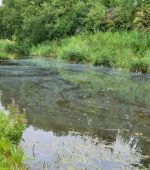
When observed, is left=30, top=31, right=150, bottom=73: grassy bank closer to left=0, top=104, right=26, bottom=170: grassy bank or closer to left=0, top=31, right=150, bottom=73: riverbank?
left=0, top=31, right=150, bottom=73: riverbank

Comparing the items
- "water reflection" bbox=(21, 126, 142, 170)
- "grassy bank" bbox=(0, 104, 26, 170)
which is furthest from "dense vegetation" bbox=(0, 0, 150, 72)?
"grassy bank" bbox=(0, 104, 26, 170)

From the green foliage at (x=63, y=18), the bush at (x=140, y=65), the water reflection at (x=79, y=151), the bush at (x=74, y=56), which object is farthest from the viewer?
the green foliage at (x=63, y=18)

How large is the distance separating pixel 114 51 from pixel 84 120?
1782 centimetres

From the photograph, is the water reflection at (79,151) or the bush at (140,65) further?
the bush at (140,65)

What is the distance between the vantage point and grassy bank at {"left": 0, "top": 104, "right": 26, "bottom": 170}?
7.28 metres

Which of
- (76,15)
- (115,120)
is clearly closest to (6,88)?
(115,120)

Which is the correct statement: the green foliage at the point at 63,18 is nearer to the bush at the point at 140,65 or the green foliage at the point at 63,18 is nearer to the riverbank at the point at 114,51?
the riverbank at the point at 114,51

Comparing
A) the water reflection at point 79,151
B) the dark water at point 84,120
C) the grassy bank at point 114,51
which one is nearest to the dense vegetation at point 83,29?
the grassy bank at point 114,51

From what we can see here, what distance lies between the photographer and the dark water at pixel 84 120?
823 cm

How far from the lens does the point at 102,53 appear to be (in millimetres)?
29844

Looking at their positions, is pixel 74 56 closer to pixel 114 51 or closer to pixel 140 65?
pixel 114 51

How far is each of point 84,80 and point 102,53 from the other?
825 cm

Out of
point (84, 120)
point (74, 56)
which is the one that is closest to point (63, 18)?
point (74, 56)

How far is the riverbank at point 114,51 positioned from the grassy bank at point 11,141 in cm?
1625
